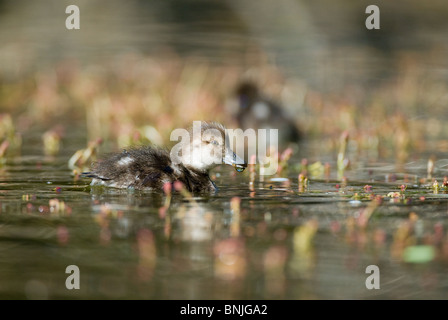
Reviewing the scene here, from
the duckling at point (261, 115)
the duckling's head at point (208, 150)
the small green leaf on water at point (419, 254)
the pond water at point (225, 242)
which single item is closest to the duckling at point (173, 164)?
the duckling's head at point (208, 150)

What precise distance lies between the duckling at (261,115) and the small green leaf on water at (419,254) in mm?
6843

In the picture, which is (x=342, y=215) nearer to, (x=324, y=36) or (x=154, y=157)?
(x=154, y=157)

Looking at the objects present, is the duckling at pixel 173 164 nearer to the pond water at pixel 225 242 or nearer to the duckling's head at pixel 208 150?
the duckling's head at pixel 208 150

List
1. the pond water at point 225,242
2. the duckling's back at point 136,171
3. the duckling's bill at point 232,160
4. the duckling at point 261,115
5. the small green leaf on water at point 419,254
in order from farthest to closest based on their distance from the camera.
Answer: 1. the duckling at point 261,115
2. the duckling's bill at point 232,160
3. the duckling's back at point 136,171
4. the small green leaf on water at point 419,254
5. the pond water at point 225,242

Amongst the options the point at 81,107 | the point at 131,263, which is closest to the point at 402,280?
the point at 131,263

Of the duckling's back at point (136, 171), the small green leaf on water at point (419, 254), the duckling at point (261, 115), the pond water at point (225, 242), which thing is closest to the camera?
the pond water at point (225, 242)

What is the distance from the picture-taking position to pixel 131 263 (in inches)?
178

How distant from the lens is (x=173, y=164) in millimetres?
7027

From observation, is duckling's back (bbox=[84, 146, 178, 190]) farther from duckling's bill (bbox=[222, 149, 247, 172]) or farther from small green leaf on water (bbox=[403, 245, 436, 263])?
small green leaf on water (bbox=[403, 245, 436, 263])

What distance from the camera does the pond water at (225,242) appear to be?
4.16m

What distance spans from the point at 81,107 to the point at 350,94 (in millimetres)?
5457

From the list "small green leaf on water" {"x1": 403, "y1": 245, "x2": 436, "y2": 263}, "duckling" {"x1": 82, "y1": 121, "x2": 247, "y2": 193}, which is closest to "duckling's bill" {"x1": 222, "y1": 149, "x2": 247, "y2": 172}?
"duckling" {"x1": 82, "y1": 121, "x2": 247, "y2": 193}

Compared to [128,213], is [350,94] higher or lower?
higher

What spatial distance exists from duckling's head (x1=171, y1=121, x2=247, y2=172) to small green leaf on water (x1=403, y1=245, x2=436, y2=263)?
2.49 m
